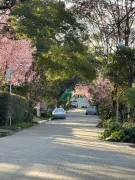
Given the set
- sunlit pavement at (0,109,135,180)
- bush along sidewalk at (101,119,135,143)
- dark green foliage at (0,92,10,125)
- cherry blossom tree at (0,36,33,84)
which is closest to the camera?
sunlit pavement at (0,109,135,180)

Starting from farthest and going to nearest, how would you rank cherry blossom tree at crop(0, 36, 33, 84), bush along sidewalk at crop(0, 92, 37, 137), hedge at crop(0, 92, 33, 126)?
cherry blossom tree at crop(0, 36, 33, 84), hedge at crop(0, 92, 33, 126), bush along sidewalk at crop(0, 92, 37, 137)

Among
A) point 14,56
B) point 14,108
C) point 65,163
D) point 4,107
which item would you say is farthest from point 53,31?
point 14,56

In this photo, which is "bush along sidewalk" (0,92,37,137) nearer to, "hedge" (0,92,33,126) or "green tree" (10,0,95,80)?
"hedge" (0,92,33,126)

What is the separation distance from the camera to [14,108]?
1256 inches

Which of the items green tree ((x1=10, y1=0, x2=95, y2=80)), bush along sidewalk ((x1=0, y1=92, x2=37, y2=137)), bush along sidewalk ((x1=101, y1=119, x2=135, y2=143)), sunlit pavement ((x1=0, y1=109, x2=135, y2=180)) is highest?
green tree ((x1=10, y1=0, x2=95, y2=80))

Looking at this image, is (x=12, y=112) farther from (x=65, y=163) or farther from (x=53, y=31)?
(x=53, y=31)

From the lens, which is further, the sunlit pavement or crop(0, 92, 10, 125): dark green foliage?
crop(0, 92, 10, 125): dark green foliage

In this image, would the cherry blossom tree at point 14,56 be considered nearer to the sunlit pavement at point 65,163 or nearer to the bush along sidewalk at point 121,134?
the bush along sidewalk at point 121,134

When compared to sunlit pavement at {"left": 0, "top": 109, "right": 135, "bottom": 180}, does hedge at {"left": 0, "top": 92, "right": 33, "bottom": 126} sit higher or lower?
higher

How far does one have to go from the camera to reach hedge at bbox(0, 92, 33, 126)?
28688 mm

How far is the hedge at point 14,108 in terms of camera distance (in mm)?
28688

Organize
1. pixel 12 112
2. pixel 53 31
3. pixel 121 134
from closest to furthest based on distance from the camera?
pixel 53 31, pixel 121 134, pixel 12 112

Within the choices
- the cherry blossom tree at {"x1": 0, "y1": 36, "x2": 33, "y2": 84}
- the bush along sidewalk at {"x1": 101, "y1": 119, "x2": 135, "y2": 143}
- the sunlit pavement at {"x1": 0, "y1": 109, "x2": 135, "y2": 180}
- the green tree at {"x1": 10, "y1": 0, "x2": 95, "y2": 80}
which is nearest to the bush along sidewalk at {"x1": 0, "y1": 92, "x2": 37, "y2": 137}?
the cherry blossom tree at {"x1": 0, "y1": 36, "x2": 33, "y2": 84}

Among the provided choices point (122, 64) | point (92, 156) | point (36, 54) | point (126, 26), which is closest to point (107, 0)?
point (126, 26)
